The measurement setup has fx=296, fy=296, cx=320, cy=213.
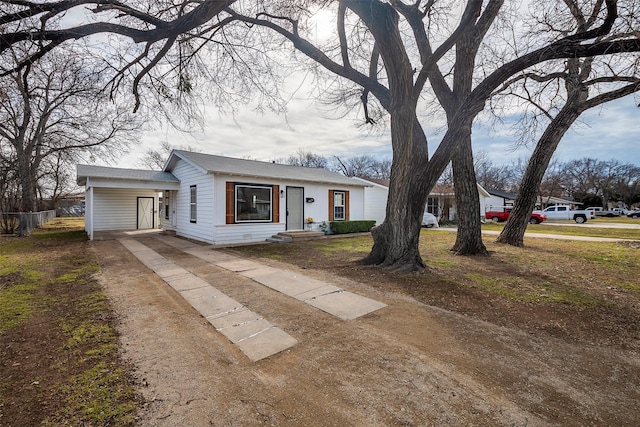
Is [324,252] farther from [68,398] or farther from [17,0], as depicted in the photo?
[17,0]

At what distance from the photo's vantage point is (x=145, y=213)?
17.2 metres

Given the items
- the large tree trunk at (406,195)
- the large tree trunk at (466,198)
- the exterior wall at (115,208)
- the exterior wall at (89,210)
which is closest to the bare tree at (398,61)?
the large tree trunk at (406,195)

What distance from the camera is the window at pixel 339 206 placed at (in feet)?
48.1

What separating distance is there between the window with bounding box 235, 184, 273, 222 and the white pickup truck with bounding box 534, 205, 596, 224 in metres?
26.7

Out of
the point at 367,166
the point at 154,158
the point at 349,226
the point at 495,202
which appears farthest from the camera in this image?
the point at 367,166

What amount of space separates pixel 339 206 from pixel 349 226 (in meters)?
1.31

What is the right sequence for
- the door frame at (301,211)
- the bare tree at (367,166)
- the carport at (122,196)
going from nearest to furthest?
the carport at (122,196) → the door frame at (301,211) → the bare tree at (367,166)

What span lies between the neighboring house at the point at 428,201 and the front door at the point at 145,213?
13.1 m

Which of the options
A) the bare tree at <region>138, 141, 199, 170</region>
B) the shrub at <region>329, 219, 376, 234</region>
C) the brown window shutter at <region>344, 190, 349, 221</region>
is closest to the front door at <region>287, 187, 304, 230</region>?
the shrub at <region>329, 219, 376, 234</region>

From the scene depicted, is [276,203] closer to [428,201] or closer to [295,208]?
[295,208]

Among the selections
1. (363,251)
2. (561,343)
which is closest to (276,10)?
(363,251)

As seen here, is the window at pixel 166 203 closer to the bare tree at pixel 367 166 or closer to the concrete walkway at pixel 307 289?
the concrete walkway at pixel 307 289

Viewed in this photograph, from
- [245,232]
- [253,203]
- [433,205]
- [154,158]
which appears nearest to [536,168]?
[253,203]

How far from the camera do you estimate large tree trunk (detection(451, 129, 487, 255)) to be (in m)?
8.87
